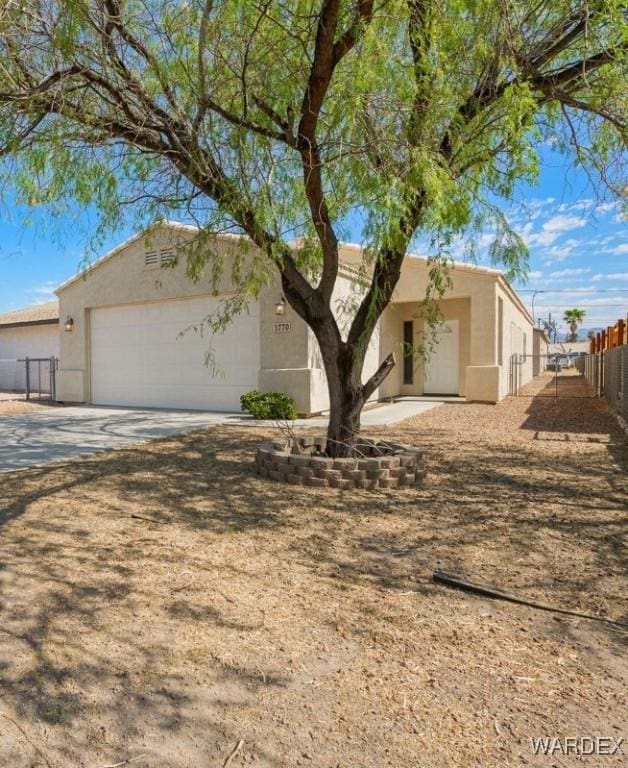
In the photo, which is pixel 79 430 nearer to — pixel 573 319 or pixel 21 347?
pixel 21 347

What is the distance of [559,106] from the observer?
6.34m

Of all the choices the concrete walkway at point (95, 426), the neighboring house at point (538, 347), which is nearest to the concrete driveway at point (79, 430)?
the concrete walkway at point (95, 426)

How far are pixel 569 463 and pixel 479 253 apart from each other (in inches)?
114

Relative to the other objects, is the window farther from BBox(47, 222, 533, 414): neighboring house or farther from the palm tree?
the palm tree

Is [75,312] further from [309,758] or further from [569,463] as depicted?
[309,758]

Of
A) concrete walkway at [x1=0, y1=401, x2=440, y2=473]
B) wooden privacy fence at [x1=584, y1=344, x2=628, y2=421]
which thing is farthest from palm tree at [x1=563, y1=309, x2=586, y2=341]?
concrete walkway at [x1=0, y1=401, x2=440, y2=473]

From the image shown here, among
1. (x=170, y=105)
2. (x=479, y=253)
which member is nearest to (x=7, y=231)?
(x=170, y=105)

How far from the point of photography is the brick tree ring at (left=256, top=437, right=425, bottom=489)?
585 centimetres

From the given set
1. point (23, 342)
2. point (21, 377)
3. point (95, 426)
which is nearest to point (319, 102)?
point (95, 426)

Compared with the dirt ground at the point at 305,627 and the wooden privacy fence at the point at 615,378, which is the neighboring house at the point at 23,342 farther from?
the wooden privacy fence at the point at 615,378

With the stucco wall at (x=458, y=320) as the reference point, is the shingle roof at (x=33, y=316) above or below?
above

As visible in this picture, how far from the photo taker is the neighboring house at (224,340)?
11977mm

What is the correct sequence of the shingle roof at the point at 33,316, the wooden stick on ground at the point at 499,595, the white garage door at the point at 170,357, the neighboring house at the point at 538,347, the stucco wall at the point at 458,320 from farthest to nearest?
the neighboring house at the point at 538,347, the shingle roof at the point at 33,316, the stucco wall at the point at 458,320, the white garage door at the point at 170,357, the wooden stick on ground at the point at 499,595

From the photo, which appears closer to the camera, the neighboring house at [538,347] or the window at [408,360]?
the window at [408,360]
